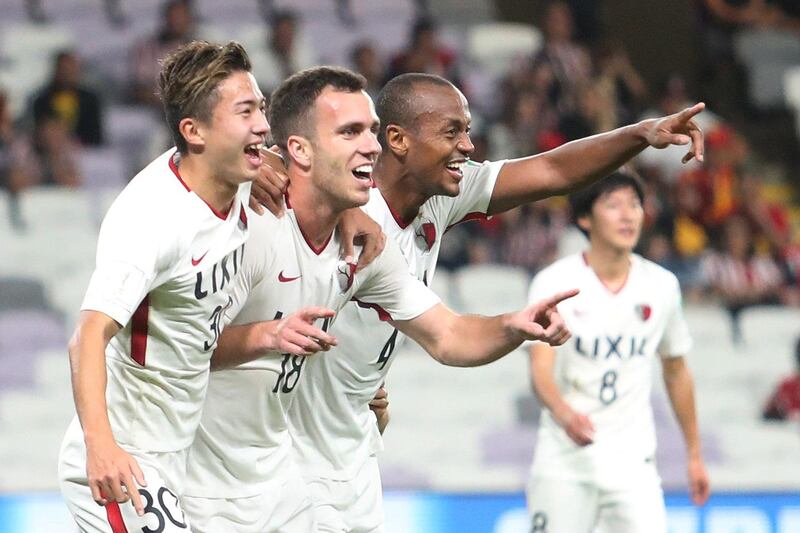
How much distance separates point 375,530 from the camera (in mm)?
4895

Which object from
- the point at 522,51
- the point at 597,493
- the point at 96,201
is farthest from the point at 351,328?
the point at 522,51

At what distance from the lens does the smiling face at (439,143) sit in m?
4.70

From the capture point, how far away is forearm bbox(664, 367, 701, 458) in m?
6.25

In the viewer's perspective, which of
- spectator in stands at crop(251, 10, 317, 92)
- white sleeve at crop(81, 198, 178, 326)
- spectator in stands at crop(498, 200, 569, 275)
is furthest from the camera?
spectator in stands at crop(251, 10, 317, 92)

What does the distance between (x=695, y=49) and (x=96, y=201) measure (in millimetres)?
6221

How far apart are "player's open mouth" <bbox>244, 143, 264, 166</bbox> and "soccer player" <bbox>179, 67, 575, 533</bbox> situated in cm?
30

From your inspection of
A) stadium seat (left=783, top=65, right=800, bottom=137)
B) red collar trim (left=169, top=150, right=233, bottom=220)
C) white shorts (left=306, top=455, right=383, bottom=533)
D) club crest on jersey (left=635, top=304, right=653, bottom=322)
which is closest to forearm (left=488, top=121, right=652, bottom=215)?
white shorts (left=306, top=455, right=383, bottom=533)

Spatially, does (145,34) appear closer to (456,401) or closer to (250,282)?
(456,401)

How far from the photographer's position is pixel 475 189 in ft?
16.5

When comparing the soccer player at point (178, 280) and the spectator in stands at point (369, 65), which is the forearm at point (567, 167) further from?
the spectator in stands at point (369, 65)

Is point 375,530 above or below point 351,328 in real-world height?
below

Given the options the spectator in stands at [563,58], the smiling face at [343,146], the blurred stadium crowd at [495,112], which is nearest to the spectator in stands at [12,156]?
the blurred stadium crowd at [495,112]

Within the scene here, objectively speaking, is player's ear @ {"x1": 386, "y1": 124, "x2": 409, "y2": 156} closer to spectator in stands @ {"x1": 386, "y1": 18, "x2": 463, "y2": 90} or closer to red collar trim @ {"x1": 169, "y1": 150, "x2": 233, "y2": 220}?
red collar trim @ {"x1": 169, "y1": 150, "x2": 233, "y2": 220}

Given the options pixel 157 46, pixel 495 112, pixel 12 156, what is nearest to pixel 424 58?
pixel 495 112
